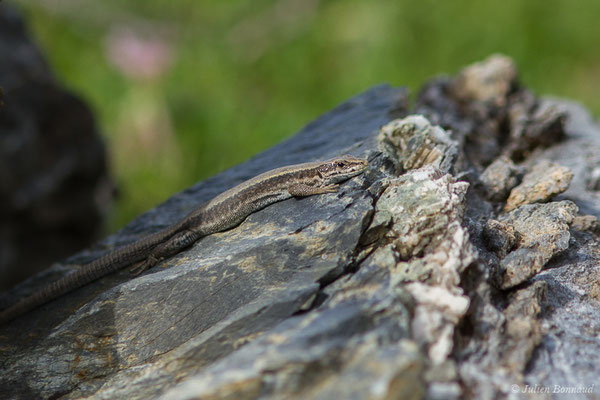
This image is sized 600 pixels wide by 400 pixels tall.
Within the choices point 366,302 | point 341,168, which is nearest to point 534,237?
point 341,168

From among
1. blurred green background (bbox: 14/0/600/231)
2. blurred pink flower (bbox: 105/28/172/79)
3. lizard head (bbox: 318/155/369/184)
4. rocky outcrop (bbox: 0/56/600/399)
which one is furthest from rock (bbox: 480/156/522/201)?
blurred pink flower (bbox: 105/28/172/79)

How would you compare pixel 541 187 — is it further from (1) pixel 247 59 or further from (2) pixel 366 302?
(1) pixel 247 59

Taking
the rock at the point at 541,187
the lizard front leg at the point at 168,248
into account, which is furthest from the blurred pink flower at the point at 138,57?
the rock at the point at 541,187

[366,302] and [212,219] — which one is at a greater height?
[212,219]

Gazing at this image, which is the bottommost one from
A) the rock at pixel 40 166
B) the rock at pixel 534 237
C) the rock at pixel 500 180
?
the rock at pixel 534 237

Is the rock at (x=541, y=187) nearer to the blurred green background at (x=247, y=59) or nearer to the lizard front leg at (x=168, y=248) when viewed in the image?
the lizard front leg at (x=168, y=248)
